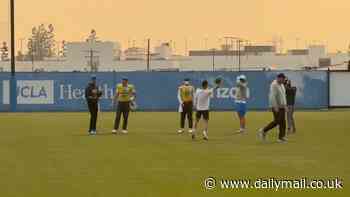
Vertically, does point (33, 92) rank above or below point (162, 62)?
below

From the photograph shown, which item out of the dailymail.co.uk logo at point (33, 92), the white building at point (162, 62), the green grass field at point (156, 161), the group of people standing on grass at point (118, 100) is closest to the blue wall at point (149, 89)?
the dailymail.co.uk logo at point (33, 92)

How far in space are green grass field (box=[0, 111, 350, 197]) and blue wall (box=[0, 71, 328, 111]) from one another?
2134 centimetres

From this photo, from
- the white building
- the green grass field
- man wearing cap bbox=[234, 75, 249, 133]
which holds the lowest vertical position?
the green grass field

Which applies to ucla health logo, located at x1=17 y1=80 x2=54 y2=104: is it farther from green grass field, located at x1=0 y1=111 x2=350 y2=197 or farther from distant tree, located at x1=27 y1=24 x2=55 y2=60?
distant tree, located at x1=27 y1=24 x2=55 y2=60

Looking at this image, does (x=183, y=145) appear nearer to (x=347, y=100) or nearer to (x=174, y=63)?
(x=347, y=100)

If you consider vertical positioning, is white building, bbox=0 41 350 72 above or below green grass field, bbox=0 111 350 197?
above

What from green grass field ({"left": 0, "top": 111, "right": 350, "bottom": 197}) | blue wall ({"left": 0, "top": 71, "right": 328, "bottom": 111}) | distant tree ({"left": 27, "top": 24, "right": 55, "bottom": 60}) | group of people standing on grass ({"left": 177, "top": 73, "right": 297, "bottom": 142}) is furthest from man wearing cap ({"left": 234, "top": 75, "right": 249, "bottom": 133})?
distant tree ({"left": 27, "top": 24, "right": 55, "bottom": 60})

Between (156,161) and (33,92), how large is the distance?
1288 inches

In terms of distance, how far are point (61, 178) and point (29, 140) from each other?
9.73 meters

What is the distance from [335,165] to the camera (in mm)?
16719

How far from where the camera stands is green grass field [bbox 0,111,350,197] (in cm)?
1362

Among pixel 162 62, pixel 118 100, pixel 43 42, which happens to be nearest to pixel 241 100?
pixel 118 100

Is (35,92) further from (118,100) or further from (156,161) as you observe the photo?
(156,161)

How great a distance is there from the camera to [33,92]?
49719 millimetres
